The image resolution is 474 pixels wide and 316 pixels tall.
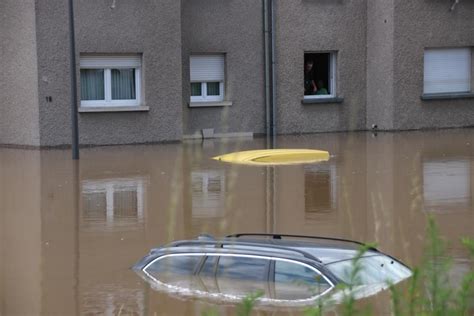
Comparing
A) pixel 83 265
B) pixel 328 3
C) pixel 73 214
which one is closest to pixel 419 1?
pixel 328 3

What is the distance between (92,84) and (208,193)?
26.4 ft

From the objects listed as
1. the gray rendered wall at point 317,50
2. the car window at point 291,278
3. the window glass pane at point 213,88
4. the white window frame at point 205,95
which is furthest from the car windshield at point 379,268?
the gray rendered wall at point 317,50

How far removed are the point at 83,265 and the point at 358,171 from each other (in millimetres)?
7959

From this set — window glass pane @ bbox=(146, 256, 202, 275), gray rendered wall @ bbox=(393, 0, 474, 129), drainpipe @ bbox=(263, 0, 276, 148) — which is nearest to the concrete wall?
drainpipe @ bbox=(263, 0, 276, 148)

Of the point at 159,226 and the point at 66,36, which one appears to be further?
the point at 66,36

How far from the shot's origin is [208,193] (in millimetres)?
15117

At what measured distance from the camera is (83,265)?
33.9ft

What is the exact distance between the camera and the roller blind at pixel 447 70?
25.5 m

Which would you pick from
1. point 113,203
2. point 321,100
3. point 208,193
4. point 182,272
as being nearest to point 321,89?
point 321,100

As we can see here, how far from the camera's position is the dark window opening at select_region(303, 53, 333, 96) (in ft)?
84.2

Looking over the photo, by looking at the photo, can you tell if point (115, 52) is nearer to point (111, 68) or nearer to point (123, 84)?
point (111, 68)

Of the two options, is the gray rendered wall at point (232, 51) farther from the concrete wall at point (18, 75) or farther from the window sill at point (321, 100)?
the concrete wall at point (18, 75)

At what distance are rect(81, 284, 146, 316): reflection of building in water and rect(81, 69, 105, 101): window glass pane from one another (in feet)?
43.4

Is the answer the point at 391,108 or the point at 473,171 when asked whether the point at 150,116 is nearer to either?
the point at 391,108
